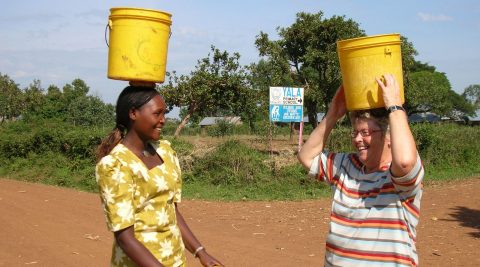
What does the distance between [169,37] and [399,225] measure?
131cm

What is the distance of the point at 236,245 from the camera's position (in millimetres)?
6242

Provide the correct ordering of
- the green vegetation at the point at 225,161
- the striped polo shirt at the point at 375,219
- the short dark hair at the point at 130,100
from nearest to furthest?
the striped polo shirt at the point at 375,219, the short dark hair at the point at 130,100, the green vegetation at the point at 225,161

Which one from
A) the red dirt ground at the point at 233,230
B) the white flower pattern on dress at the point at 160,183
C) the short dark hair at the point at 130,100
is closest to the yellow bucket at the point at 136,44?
the short dark hair at the point at 130,100

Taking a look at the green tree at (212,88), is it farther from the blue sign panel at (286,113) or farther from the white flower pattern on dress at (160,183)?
the white flower pattern on dress at (160,183)

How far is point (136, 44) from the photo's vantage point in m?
2.26

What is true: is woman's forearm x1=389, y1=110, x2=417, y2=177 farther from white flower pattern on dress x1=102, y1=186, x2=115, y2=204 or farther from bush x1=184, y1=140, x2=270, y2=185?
bush x1=184, y1=140, x2=270, y2=185

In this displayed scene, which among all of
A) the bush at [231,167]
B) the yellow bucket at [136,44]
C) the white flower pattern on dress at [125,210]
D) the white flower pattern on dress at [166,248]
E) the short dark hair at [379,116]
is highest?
the yellow bucket at [136,44]

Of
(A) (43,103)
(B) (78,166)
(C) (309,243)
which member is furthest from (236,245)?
(A) (43,103)

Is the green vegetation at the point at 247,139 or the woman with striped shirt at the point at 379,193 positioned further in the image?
the green vegetation at the point at 247,139

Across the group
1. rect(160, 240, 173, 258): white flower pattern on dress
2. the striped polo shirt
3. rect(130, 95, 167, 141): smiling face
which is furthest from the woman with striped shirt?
rect(130, 95, 167, 141): smiling face

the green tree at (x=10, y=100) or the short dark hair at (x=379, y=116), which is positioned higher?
the green tree at (x=10, y=100)

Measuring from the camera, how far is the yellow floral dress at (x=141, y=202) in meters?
2.03

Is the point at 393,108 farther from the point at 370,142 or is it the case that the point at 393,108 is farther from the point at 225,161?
the point at 225,161

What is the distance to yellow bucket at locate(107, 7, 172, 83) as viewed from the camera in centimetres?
225
